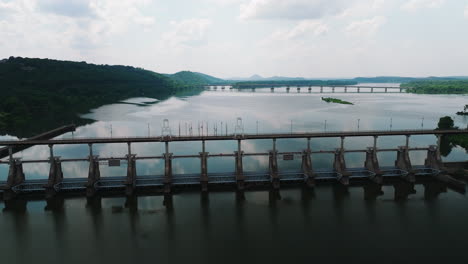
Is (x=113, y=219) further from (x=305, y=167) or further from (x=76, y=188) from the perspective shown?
(x=305, y=167)

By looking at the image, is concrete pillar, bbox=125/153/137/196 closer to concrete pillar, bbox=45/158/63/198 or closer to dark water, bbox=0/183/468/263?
dark water, bbox=0/183/468/263

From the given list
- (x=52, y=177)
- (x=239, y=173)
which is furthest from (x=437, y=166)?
(x=52, y=177)

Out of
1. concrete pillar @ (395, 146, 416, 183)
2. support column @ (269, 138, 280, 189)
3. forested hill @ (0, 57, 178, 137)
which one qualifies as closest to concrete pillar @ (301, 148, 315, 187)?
support column @ (269, 138, 280, 189)

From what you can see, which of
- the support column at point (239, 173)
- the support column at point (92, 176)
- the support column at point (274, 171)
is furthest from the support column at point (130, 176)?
the support column at point (274, 171)

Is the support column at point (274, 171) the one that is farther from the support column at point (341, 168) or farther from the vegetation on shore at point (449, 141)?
the vegetation on shore at point (449, 141)

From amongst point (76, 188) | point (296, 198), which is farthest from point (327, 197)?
point (76, 188)
